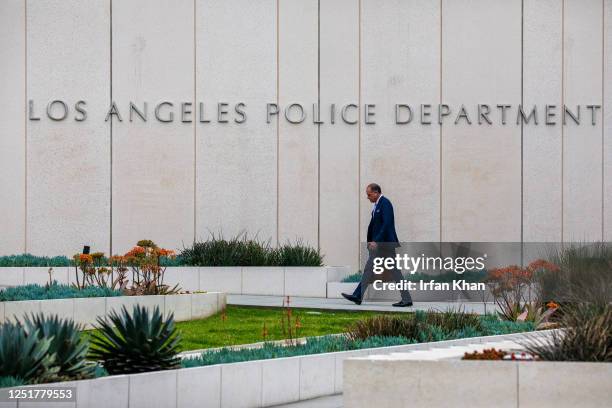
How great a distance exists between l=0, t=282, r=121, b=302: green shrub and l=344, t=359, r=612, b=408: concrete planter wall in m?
7.89

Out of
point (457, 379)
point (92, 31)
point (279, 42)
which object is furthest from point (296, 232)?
point (457, 379)

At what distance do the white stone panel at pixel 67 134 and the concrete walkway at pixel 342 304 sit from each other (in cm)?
581

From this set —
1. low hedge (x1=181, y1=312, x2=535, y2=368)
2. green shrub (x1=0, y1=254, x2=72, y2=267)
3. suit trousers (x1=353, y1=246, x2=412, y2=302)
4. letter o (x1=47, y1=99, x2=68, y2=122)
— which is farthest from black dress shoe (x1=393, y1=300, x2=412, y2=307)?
letter o (x1=47, y1=99, x2=68, y2=122)

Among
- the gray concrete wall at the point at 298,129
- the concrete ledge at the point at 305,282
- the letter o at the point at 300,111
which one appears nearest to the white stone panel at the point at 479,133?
the gray concrete wall at the point at 298,129

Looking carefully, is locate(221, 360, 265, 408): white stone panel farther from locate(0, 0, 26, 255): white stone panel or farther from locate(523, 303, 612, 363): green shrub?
locate(0, 0, 26, 255): white stone panel

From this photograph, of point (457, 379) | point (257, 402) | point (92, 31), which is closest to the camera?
point (457, 379)

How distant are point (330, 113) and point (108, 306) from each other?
11667 millimetres

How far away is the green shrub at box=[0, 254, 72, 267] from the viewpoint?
24.2 m

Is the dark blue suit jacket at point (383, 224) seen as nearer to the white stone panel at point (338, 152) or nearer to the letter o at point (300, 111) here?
the white stone panel at point (338, 152)

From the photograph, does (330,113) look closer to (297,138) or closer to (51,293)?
(297,138)

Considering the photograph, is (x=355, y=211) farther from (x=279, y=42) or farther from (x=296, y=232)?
(x=279, y=42)

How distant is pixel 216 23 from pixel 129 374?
58.5ft

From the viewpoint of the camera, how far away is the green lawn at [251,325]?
49.6ft

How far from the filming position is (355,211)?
27891mm
